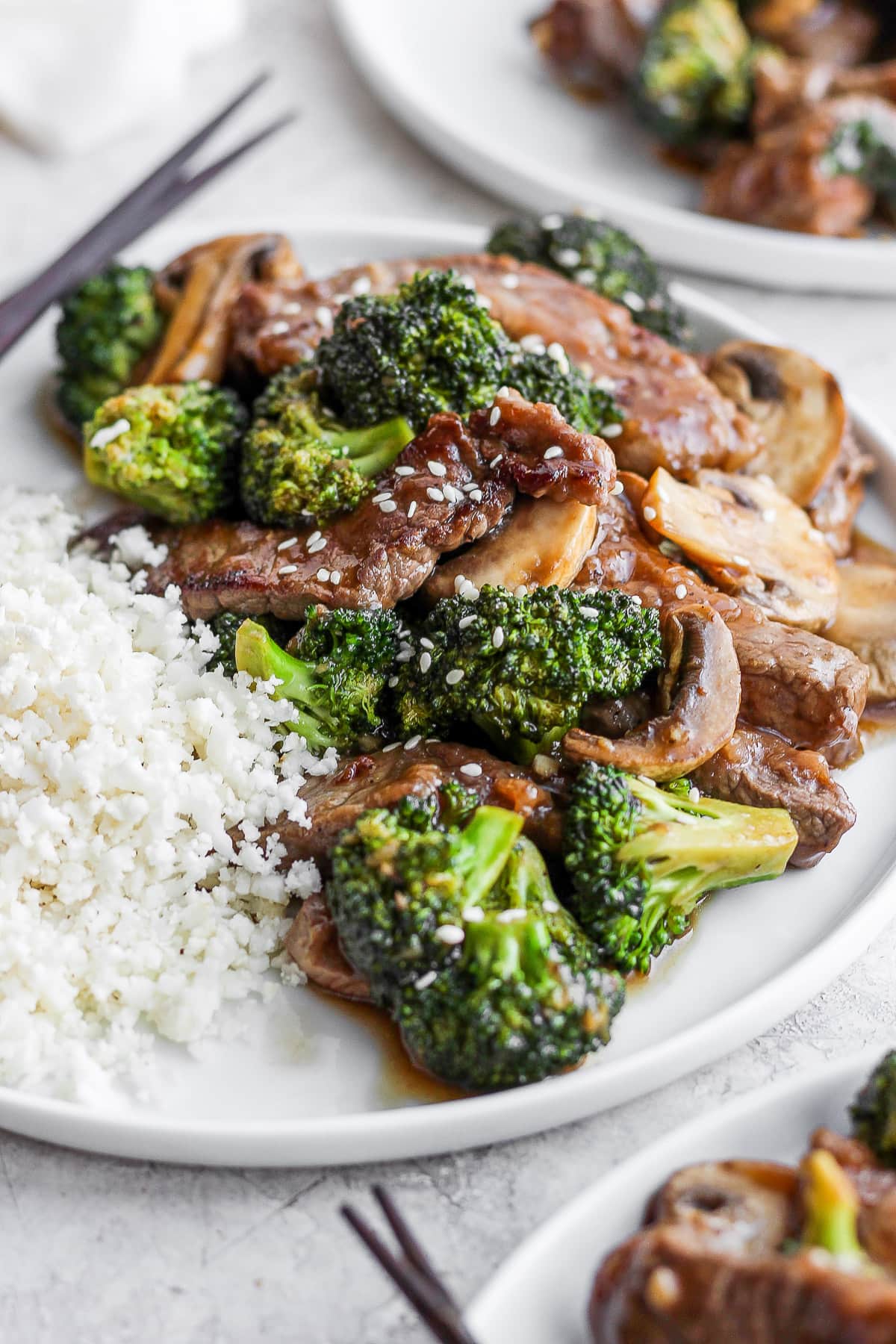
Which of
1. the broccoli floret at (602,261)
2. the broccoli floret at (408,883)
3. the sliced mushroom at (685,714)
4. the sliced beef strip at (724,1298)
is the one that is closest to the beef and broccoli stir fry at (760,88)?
the broccoli floret at (602,261)

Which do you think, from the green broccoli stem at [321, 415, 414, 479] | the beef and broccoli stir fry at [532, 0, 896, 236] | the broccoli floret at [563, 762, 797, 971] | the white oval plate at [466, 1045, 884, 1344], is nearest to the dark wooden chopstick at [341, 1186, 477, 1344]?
the white oval plate at [466, 1045, 884, 1344]

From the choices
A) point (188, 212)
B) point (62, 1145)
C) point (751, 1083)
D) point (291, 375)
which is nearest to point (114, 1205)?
point (62, 1145)

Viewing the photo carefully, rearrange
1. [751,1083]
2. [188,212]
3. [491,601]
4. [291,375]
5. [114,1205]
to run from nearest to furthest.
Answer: [114,1205], [751,1083], [491,601], [291,375], [188,212]

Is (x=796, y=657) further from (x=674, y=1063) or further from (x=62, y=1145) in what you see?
(x=62, y=1145)

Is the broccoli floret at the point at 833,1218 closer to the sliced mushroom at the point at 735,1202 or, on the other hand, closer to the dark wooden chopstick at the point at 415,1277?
the sliced mushroom at the point at 735,1202

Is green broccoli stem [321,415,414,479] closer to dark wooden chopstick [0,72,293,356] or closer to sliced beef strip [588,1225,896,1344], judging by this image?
dark wooden chopstick [0,72,293,356]

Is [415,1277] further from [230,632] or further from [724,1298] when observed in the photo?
[230,632]
